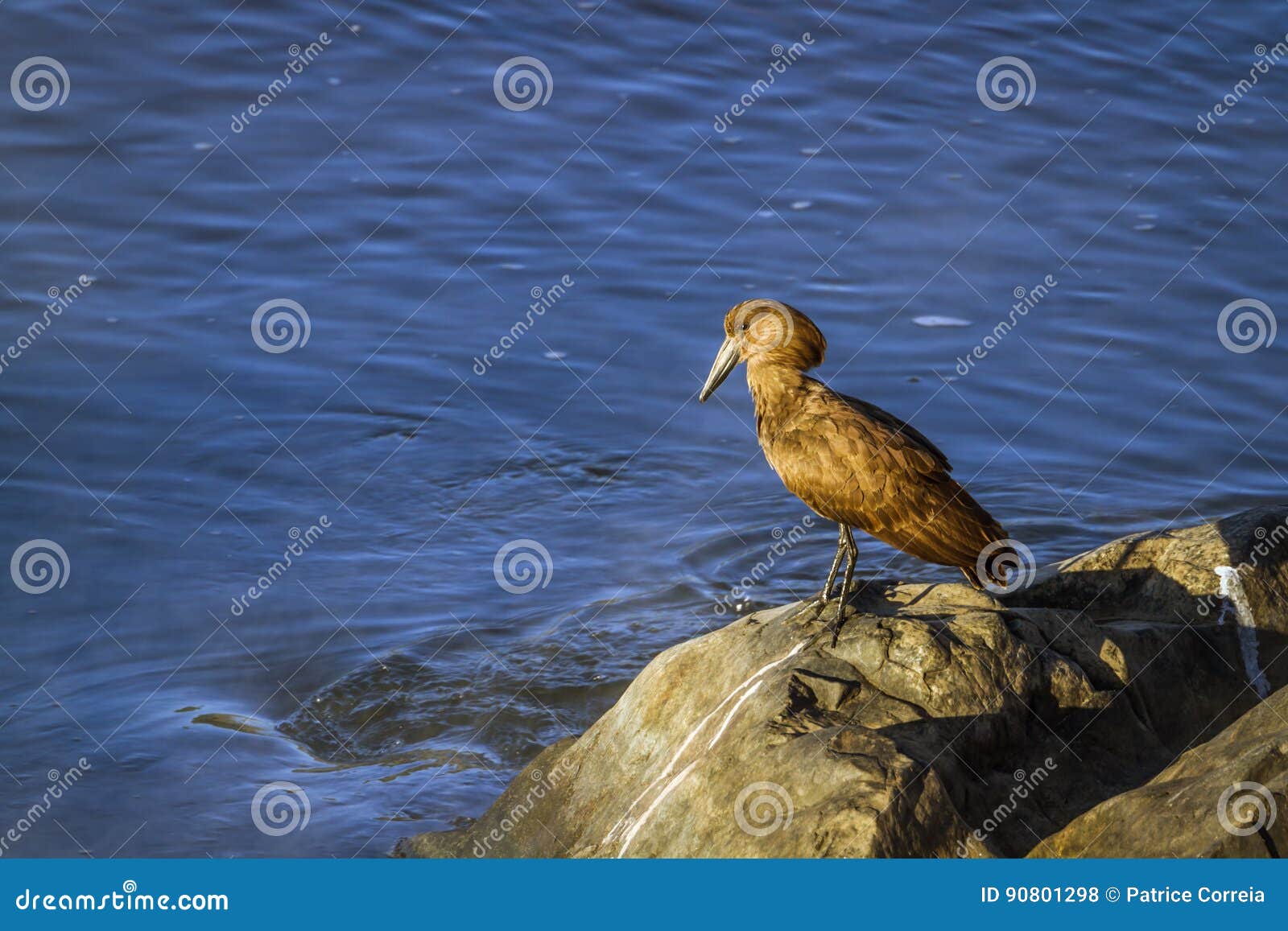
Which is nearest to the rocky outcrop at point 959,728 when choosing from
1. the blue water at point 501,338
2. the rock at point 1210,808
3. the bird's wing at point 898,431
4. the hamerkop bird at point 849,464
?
the rock at point 1210,808

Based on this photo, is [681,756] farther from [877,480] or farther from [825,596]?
[877,480]

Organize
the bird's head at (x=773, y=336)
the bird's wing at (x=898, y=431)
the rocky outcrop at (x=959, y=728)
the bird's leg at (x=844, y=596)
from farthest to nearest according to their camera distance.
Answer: the bird's head at (x=773, y=336), the bird's wing at (x=898, y=431), the bird's leg at (x=844, y=596), the rocky outcrop at (x=959, y=728)

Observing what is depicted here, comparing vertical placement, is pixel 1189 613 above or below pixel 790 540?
below

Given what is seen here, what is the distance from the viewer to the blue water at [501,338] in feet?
27.7

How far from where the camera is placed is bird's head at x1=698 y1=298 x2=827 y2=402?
6.15 m

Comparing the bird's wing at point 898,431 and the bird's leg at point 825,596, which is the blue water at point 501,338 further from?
the bird's wing at point 898,431

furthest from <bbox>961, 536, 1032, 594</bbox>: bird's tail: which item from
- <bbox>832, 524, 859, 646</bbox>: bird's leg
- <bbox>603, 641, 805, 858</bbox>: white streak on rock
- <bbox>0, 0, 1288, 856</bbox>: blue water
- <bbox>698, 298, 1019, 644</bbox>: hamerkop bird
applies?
<bbox>0, 0, 1288, 856</bbox>: blue water

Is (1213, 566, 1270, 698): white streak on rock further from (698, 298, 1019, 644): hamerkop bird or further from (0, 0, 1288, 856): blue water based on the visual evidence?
(0, 0, 1288, 856): blue water

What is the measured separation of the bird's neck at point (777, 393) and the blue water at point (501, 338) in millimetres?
2510

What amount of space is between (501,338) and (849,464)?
6.33 m

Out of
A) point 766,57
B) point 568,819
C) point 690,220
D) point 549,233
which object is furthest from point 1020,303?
point 568,819

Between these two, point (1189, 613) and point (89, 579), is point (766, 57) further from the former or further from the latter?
point (1189, 613)

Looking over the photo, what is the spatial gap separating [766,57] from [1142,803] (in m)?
12.7

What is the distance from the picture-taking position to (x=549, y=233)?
13.3 metres
